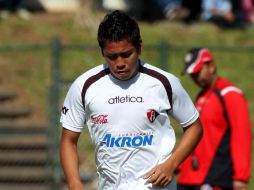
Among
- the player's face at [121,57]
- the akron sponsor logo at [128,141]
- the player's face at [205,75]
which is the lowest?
the akron sponsor logo at [128,141]

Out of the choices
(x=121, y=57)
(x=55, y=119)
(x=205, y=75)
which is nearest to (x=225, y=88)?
(x=205, y=75)

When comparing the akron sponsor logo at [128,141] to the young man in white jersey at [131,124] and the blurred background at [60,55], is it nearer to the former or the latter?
the young man in white jersey at [131,124]

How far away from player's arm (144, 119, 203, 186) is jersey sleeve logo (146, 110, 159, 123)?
0.24 metres

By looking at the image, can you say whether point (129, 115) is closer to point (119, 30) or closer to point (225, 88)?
point (119, 30)

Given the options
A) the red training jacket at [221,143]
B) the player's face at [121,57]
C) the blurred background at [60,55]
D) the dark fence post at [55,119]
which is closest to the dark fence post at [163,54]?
the blurred background at [60,55]

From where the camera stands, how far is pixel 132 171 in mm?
6363

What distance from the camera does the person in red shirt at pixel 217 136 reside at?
841cm

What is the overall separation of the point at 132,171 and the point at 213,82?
7.93ft

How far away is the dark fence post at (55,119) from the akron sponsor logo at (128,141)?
7.19 metres

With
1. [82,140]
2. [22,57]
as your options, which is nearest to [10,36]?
[22,57]

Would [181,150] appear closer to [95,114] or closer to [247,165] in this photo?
[95,114]

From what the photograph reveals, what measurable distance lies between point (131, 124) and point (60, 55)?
7663 millimetres

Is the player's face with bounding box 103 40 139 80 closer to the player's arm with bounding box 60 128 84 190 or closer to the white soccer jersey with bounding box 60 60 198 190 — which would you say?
the white soccer jersey with bounding box 60 60 198 190

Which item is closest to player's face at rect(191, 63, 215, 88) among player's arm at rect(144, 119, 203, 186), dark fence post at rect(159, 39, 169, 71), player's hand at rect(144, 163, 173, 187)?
player's arm at rect(144, 119, 203, 186)
